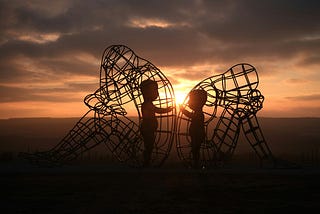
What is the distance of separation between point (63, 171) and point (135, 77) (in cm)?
457

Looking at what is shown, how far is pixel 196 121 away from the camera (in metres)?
18.1

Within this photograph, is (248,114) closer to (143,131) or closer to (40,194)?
(143,131)

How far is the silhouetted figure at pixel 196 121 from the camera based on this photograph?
1805cm

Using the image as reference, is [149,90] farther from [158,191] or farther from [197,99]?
[158,191]

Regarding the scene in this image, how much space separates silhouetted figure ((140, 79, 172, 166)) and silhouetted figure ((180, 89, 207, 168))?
0.95 metres

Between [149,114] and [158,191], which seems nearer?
[158,191]

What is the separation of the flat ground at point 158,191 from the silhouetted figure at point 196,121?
141cm

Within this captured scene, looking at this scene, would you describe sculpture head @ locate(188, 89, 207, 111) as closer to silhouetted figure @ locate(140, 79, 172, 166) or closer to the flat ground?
silhouetted figure @ locate(140, 79, 172, 166)

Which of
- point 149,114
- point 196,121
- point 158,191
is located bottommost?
point 158,191

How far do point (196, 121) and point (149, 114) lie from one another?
6.04 ft

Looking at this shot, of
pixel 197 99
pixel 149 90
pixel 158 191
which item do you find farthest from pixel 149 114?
pixel 158 191

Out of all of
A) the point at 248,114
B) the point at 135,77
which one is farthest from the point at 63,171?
the point at 248,114

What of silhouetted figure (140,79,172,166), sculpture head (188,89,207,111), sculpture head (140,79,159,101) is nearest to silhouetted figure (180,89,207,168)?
sculpture head (188,89,207,111)

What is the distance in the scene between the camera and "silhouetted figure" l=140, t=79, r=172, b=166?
17.9 metres
